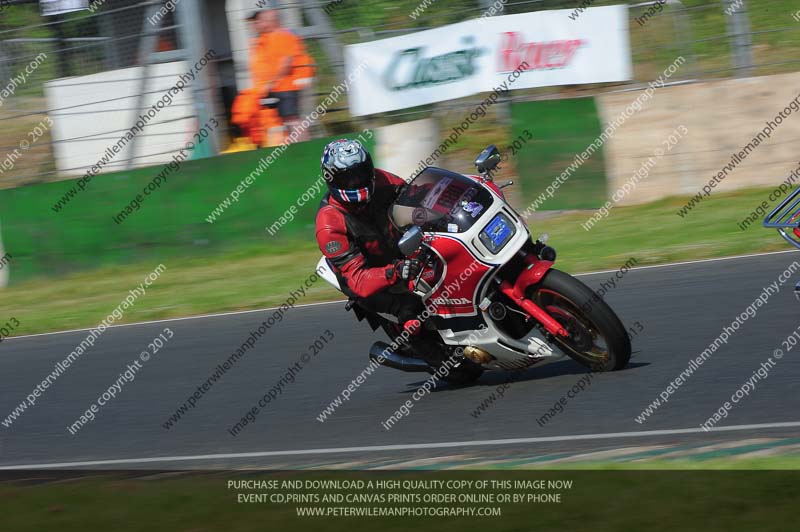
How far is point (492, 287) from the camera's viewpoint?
676 cm

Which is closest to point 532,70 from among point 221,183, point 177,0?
point 221,183

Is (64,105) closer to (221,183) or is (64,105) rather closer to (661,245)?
(221,183)

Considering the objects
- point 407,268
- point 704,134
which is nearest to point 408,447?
point 407,268

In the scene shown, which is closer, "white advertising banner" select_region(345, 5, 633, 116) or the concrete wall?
the concrete wall

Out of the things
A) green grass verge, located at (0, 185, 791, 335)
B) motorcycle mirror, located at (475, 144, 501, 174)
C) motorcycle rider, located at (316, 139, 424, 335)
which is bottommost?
green grass verge, located at (0, 185, 791, 335)

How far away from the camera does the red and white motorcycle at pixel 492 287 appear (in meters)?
6.50

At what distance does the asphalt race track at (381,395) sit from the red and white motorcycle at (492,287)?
31cm

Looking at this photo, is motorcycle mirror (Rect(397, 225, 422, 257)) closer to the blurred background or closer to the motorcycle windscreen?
the motorcycle windscreen

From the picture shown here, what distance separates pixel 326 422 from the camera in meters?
7.15

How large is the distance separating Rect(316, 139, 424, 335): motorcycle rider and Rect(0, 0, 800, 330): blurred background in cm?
455

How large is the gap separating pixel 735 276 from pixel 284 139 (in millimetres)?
6614

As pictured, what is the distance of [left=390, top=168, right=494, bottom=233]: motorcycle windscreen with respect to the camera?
21.6ft

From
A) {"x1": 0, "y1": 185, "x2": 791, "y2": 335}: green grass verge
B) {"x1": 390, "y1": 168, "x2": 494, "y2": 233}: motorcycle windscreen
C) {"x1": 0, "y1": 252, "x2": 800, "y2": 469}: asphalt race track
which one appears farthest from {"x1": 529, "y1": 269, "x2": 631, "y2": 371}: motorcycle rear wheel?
{"x1": 0, "y1": 185, "x2": 791, "y2": 335}: green grass verge

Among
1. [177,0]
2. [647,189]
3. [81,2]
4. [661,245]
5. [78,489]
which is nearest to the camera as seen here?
[78,489]
